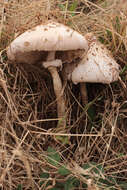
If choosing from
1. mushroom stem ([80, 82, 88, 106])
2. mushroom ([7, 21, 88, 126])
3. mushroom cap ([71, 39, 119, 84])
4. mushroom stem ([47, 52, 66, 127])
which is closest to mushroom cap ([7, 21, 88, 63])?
mushroom ([7, 21, 88, 126])

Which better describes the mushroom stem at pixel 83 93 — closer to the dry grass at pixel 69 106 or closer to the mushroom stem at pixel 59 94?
the dry grass at pixel 69 106

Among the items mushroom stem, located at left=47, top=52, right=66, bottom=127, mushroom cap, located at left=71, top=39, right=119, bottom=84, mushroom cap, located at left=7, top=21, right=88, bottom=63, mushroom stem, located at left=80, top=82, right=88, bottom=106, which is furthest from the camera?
mushroom stem, located at left=80, top=82, right=88, bottom=106

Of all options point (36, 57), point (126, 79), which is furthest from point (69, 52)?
point (126, 79)

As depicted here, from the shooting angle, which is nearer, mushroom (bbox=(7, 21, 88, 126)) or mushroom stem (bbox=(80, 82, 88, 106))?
mushroom (bbox=(7, 21, 88, 126))

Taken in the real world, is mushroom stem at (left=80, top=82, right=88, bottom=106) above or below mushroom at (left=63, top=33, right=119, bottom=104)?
below

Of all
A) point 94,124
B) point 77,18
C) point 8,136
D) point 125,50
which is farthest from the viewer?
point 77,18

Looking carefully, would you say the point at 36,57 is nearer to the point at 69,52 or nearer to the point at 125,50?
the point at 69,52

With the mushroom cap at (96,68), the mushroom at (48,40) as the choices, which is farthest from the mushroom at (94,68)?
the mushroom at (48,40)

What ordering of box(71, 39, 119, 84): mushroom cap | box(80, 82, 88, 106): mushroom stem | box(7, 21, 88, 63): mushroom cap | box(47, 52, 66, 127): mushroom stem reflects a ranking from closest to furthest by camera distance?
box(7, 21, 88, 63): mushroom cap → box(71, 39, 119, 84): mushroom cap → box(47, 52, 66, 127): mushroom stem → box(80, 82, 88, 106): mushroom stem

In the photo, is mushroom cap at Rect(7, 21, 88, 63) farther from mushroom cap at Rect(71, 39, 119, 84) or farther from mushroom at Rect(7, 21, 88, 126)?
mushroom cap at Rect(71, 39, 119, 84)
